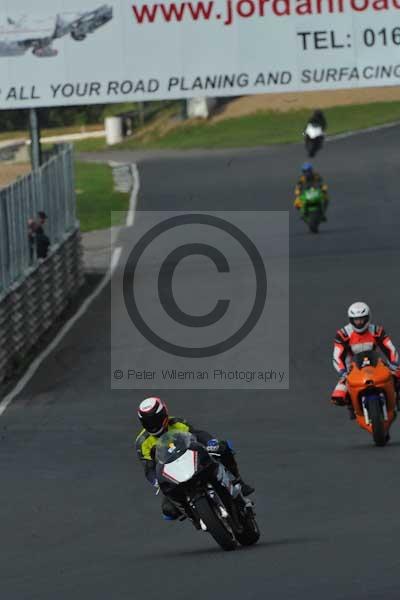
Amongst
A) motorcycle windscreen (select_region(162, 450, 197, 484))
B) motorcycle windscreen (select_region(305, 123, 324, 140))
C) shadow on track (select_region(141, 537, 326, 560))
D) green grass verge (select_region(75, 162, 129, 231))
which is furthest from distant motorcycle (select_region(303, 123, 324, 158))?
motorcycle windscreen (select_region(162, 450, 197, 484))

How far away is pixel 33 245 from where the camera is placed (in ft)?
99.1

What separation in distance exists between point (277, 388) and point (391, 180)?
2693 cm

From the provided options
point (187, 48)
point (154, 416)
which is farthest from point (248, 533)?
point (187, 48)

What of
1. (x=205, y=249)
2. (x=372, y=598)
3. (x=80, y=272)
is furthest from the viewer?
(x=205, y=249)

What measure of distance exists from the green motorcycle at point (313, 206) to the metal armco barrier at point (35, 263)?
17.8 ft

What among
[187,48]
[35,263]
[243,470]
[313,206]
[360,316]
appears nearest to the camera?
[243,470]

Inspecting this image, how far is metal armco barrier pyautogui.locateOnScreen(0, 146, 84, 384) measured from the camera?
27.1 m

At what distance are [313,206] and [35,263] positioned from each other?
388 inches

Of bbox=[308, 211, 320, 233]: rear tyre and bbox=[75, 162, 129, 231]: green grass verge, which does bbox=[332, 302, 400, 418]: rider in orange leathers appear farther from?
bbox=[75, 162, 129, 231]: green grass verge

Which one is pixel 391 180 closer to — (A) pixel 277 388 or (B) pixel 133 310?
(B) pixel 133 310

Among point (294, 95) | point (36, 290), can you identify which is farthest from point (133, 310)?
point (294, 95)

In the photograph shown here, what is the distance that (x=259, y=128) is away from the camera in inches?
2650

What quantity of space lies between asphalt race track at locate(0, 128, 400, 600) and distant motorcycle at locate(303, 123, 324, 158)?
15762 mm

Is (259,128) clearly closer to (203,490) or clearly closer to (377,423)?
(377,423)
